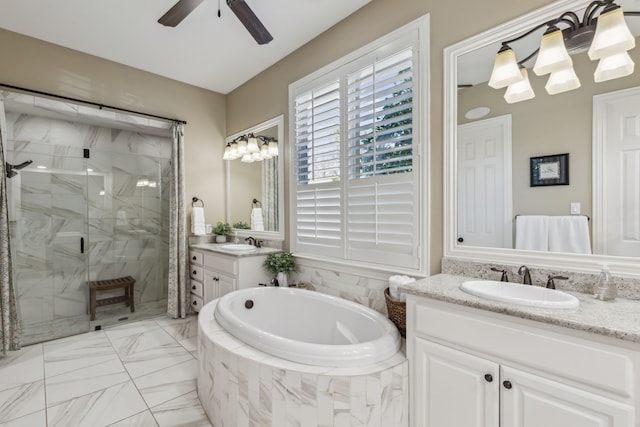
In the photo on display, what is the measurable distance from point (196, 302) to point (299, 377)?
2.58 metres

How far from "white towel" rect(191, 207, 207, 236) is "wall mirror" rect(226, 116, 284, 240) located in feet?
1.28

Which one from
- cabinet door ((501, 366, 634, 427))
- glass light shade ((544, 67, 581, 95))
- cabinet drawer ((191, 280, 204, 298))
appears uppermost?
glass light shade ((544, 67, 581, 95))

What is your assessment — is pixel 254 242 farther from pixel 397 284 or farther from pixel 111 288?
pixel 397 284

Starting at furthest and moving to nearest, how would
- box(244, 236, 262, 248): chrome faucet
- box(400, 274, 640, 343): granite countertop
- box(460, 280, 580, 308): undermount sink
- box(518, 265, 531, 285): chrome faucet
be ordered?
box(244, 236, 262, 248): chrome faucet → box(518, 265, 531, 285): chrome faucet → box(460, 280, 580, 308): undermount sink → box(400, 274, 640, 343): granite countertop

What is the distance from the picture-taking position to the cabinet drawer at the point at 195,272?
138 inches

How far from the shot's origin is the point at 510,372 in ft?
4.01

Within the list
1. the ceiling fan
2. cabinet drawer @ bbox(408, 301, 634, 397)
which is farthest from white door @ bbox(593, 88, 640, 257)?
the ceiling fan

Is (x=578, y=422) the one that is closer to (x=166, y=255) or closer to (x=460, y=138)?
(x=460, y=138)

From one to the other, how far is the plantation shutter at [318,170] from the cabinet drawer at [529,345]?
4.01ft

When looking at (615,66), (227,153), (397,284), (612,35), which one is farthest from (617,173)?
(227,153)

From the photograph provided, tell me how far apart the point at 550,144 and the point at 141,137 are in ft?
14.1

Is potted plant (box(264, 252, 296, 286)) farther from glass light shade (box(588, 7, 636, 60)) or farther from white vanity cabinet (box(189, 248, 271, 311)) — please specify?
glass light shade (box(588, 7, 636, 60))

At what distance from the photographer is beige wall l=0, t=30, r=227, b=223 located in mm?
2805

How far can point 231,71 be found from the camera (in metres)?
3.49
